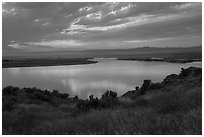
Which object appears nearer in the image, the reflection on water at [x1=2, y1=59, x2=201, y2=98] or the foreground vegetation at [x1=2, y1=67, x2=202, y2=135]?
the foreground vegetation at [x1=2, y1=67, x2=202, y2=135]

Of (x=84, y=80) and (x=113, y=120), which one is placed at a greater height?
(x=113, y=120)

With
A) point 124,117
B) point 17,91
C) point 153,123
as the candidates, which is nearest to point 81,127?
point 124,117

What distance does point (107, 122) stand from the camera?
8562mm

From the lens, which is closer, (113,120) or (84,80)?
(113,120)

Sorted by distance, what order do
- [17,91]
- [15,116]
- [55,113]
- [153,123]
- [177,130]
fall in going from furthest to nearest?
[17,91]
[55,113]
[15,116]
[153,123]
[177,130]

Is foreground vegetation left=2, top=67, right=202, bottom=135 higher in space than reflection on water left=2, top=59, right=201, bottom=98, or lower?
higher

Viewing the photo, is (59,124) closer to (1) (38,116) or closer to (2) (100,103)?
(1) (38,116)

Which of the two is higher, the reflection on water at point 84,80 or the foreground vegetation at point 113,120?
the foreground vegetation at point 113,120

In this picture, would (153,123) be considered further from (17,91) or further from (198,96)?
(17,91)

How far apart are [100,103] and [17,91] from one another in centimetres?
764

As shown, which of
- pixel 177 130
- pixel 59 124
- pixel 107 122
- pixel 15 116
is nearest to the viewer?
pixel 177 130

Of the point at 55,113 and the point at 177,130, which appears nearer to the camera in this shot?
the point at 177,130

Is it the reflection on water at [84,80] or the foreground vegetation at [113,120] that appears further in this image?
the reflection on water at [84,80]

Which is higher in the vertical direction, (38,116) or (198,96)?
(198,96)
